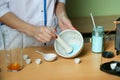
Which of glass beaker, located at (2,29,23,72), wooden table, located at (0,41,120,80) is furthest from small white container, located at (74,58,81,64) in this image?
glass beaker, located at (2,29,23,72)

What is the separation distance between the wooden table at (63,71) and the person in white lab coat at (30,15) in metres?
0.20

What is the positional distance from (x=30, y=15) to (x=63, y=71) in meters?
0.57

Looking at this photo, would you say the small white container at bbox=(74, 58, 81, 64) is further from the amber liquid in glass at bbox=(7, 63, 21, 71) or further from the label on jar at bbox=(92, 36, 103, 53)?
the amber liquid in glass at bbox=(7, 63, 21, 71)

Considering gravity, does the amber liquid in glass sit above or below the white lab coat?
below

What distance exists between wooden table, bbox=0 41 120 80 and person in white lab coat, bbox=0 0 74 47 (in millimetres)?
198

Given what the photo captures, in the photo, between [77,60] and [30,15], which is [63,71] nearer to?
[77,60]

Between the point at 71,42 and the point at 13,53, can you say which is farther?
the point at 71,42

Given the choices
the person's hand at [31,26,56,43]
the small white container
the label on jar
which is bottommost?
the small white container

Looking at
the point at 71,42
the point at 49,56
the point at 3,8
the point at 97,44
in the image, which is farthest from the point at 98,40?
the point at 3,8

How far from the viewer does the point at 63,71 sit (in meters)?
1.13

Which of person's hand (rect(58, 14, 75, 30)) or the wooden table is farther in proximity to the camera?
person's hand (rect(58, 14, 75, 30))

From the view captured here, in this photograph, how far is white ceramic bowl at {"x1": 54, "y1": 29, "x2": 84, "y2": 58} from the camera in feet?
4.21

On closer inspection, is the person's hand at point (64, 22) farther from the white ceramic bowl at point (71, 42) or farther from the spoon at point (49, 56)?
the spoon at point (49, 56)

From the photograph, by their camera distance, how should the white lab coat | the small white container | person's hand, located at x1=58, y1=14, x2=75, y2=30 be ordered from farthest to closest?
1. the white lab coat
2. person's hand, located at x1=58, y1=14, x2=75, y2=30
3. the small white container
